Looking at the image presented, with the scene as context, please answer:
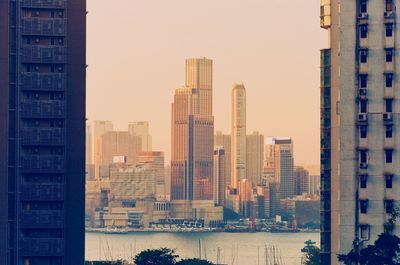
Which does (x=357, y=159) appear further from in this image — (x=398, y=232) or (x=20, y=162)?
(x=20, y=162)

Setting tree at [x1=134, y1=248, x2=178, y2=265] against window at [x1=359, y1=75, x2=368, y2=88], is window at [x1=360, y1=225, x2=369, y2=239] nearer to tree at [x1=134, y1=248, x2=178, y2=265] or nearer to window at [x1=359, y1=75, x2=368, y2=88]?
window at [x1=359, y1=75, x2=368, y2=88]

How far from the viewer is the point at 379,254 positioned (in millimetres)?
91812

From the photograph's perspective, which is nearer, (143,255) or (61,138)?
(61,138)

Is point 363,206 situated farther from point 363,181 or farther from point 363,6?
point 363,6

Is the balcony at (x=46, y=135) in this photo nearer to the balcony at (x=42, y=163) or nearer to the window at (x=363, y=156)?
the balcony at (x=42, y=163)

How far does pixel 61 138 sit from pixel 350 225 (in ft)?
62.1

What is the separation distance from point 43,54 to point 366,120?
20.6 metres

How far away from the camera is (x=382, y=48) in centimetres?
10100

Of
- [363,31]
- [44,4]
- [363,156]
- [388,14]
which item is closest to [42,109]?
[44,4]

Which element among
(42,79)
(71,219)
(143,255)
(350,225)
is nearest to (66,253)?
(71,219)

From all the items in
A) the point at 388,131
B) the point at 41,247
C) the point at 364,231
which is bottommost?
the point at 41,247

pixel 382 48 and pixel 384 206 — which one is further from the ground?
pixel 382 48

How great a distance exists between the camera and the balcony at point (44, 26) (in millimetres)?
Result: 106938

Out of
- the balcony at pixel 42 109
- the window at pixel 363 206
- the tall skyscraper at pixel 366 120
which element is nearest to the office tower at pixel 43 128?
the balcony at pixel 42 109
